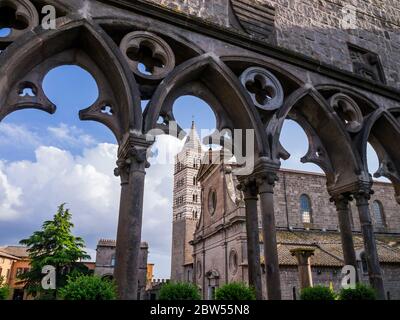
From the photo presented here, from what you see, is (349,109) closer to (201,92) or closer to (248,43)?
(248,43)

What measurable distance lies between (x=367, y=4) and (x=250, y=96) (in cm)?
584

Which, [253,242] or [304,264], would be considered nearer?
[253,242]

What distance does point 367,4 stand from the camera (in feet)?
31.7

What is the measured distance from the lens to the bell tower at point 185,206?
42625mm

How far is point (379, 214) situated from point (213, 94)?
82.5 feet

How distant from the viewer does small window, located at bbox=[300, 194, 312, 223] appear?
2491 centimetres

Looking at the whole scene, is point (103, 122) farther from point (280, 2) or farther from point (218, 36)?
point (280, 2)

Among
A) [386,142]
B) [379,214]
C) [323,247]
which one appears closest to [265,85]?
[386,142]

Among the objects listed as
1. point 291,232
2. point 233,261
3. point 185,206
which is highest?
point 185,206

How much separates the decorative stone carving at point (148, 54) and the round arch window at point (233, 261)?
56.2 ft

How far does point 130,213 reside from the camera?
473 cm

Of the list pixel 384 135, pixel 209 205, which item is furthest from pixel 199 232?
pixel 384 135

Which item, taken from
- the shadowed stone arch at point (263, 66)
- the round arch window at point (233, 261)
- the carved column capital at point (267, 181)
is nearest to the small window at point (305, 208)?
the round arch window at point (233, 261)

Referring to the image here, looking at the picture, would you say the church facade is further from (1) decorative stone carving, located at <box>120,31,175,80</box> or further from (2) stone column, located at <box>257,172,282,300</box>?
(1) decorative stone carving, located at <box>120,31,175,80</box>
